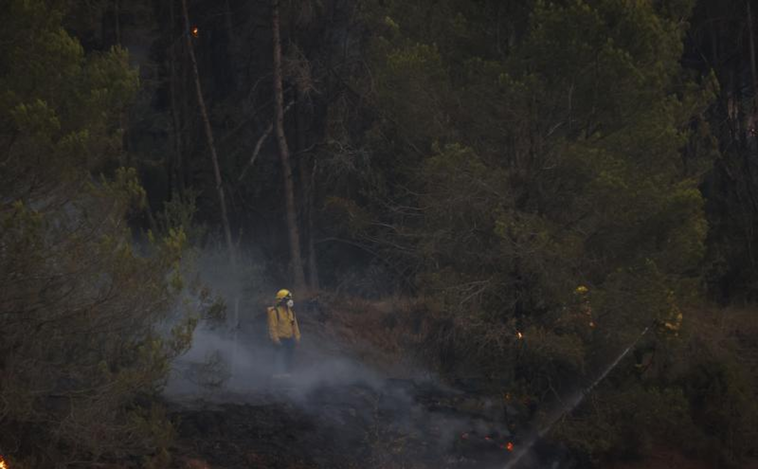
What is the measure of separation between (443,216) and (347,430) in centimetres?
402

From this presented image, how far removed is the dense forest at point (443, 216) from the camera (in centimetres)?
1053

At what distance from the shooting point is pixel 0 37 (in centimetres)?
1055

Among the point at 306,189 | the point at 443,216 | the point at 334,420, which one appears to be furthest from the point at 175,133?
the point at 334,420

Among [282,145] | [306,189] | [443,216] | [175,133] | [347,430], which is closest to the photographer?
[347,430]

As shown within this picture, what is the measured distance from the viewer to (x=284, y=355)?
17.7 metres

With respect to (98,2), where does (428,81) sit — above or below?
below

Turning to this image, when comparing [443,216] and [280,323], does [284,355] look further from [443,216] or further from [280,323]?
[443,216]

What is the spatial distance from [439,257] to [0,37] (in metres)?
8.56

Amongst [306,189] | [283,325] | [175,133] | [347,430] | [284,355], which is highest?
[175,133]

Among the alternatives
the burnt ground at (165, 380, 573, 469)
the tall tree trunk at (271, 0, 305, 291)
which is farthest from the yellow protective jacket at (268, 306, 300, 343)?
the tall tree trunk at (271, 0, 305, 291)

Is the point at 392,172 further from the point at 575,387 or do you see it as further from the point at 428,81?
the point at 575,387

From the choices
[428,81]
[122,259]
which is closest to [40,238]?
[122,259]

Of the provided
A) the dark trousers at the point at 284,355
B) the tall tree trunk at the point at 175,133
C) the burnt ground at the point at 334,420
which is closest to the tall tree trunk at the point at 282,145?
the tall tree trunk at the point at 175,133

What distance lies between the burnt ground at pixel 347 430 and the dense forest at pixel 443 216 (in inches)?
30.5
